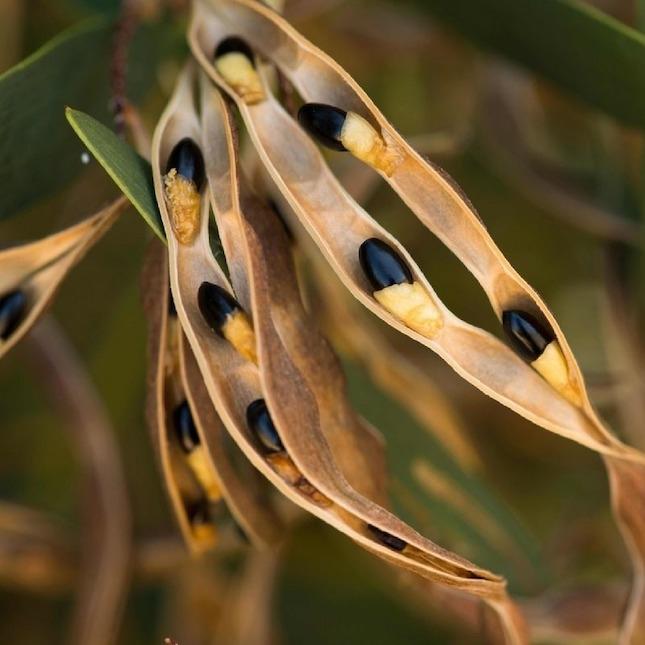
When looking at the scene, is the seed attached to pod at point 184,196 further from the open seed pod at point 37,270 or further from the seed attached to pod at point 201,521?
the seed attached to pod at point 201,521

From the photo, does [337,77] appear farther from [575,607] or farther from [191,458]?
[575,607]

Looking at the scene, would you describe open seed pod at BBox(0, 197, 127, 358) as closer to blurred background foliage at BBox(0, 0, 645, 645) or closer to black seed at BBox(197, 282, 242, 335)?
black seed at BBox(197, 282, 242, 335)

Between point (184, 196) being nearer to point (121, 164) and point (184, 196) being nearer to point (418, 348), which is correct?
point (121, 164)

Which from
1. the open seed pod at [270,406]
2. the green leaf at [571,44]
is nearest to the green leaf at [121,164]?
the open seed pod at [270,406]

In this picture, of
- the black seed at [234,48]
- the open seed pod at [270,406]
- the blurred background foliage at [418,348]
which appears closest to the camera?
the open seed pod at [270,406]

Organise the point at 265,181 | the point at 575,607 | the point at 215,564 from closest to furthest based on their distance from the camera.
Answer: the point at 265,181, the point at 575,607, the point at 215,564

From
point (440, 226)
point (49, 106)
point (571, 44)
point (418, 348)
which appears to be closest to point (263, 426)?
point (440, 226)

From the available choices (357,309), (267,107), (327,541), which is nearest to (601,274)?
(357,309)
